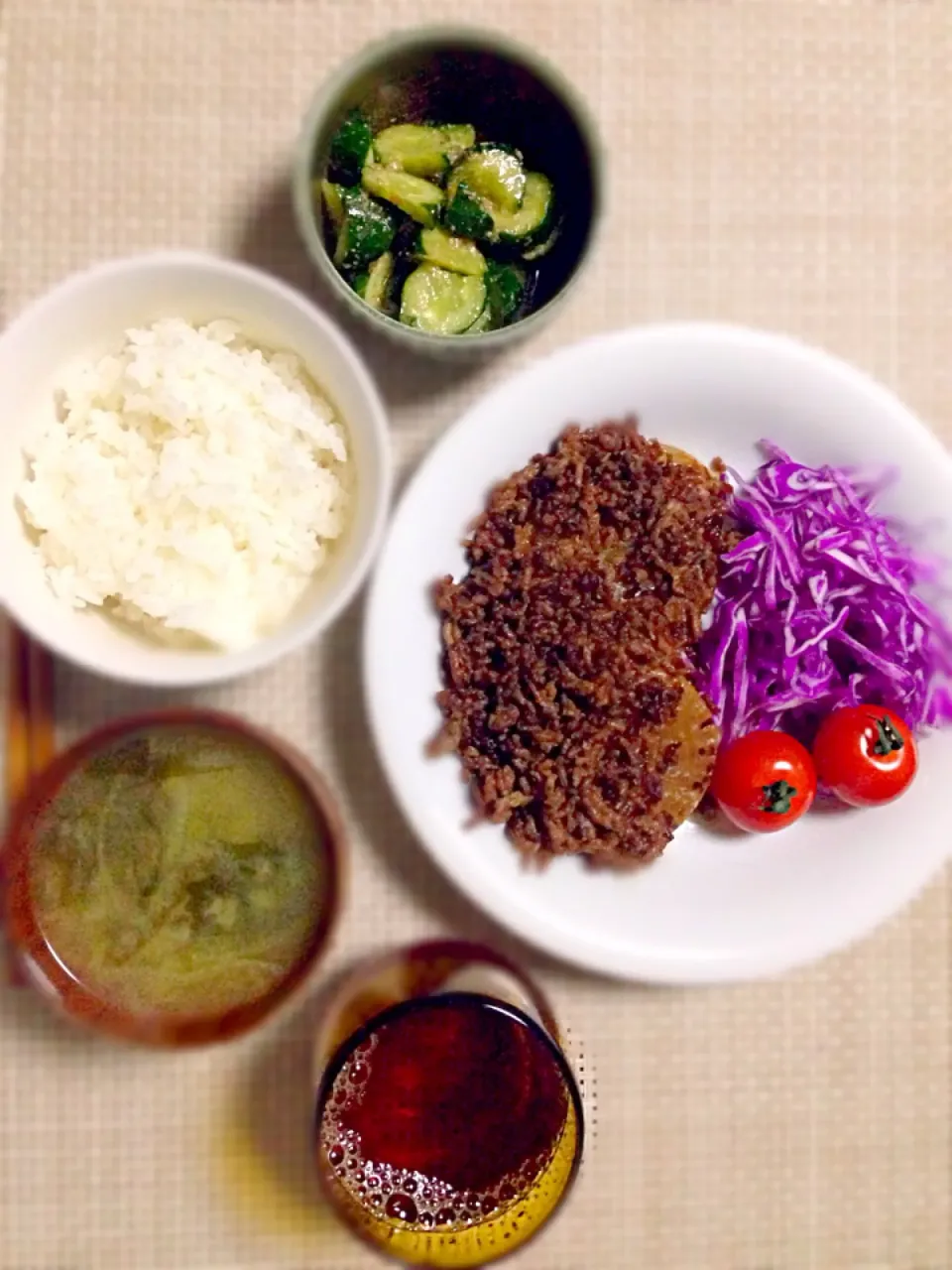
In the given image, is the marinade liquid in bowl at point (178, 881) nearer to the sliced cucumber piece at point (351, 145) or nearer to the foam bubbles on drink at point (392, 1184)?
the foam bubbles on drink at point (392, 1184)

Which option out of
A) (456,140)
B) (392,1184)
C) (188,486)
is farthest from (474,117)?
(392,1184)

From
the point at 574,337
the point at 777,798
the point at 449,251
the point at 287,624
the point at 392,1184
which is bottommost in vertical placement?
the point at 392,1184

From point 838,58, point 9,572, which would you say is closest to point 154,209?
point 9,572

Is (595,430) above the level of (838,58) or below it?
below

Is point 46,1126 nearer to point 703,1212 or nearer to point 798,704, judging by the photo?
point 703,1212

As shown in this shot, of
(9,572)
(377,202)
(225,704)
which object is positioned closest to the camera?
(9,572)

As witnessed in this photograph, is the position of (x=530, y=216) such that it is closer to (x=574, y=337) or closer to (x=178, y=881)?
(x=574, y=337)
